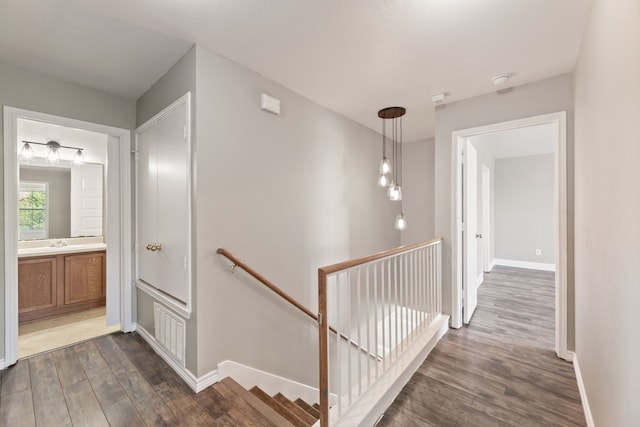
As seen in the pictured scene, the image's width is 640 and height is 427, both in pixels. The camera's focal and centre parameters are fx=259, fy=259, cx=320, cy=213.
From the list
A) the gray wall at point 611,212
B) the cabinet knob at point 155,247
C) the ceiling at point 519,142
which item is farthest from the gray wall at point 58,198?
the ceiling at point 519,142

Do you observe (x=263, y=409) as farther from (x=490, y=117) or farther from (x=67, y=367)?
(x=490, y=117)

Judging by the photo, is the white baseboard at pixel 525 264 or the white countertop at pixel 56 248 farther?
the white baseboard at pixel 525 264

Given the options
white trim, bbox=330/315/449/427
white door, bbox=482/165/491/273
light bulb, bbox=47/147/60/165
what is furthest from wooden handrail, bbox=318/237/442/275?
light bulb, bbox=47/147/60/165

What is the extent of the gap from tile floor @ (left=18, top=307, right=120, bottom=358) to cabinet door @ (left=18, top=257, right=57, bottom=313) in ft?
0.69

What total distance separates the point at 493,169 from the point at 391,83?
198 inches

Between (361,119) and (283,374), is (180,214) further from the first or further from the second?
(361,119)

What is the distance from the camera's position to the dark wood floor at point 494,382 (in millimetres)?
1663

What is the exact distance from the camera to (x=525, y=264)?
589 centimetres

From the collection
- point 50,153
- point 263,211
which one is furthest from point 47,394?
point 50,153

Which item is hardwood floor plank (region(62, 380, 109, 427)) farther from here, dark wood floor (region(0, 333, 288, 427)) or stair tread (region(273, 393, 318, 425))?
stair tread (region(273, 393, 318, 425))

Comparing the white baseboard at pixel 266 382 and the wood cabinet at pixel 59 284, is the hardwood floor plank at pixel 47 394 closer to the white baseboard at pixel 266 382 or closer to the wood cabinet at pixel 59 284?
the white baseboard at pixel 266 382

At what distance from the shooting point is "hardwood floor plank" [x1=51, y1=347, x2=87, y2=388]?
1.95m

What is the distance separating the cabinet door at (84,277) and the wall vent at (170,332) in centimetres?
194

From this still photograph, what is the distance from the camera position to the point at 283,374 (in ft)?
8.05
